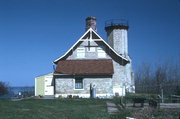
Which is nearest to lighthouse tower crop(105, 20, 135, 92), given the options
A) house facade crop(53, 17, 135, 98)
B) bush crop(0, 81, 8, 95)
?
house facade crop(53, 17, 135, 98)

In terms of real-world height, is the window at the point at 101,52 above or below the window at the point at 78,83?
above

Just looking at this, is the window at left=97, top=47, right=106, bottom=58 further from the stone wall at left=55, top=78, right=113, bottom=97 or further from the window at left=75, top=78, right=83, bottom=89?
the window at left=75, top=78, right=83, bottom=89

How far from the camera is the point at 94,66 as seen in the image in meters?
31.5

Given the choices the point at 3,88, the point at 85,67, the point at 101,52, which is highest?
the point at 101,52

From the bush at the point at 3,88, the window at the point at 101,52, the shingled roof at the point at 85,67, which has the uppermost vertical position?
the window at the point at 101,52

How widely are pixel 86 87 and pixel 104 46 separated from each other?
17.0 feet

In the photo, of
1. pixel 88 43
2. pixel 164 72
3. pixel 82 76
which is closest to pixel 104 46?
pixel 88 43

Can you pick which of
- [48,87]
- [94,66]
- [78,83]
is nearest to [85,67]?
[94,66]

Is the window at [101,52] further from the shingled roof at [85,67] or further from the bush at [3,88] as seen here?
the bush at [3,88]

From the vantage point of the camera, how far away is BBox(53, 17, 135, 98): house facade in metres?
30.5

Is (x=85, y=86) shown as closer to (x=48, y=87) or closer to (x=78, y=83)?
(x=78, y=83)

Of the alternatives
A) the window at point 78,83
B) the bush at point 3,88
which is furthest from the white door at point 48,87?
the bush at point 3,88

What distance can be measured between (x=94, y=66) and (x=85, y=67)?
91 centimetres

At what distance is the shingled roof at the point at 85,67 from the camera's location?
100 ft
